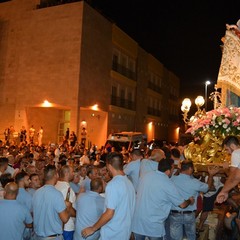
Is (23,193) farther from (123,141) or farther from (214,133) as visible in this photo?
(123,141)

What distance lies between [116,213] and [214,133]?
377cm

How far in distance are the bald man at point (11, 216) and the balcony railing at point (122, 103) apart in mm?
25285

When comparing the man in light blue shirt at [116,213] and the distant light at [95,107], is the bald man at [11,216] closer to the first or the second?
the man in light blue shirt at [116,213]

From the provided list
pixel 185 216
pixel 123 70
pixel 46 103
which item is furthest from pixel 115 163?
pixel 123 70

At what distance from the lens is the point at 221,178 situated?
7.06 m

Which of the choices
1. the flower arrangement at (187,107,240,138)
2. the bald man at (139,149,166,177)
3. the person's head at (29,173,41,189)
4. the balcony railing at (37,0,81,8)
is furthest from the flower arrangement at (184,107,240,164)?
the balcony railing at (37,0,81,8)

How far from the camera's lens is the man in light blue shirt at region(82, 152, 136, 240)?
14.0 ft

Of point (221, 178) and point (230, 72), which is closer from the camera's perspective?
point (221, 178)

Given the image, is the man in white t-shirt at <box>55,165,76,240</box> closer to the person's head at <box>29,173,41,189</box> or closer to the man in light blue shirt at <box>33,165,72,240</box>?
the man in light blue shirt at <box>33,165,72,240</box>

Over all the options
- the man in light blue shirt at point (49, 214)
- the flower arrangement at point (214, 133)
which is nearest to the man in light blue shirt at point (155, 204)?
the man in light blue shirt at point (49, 214)

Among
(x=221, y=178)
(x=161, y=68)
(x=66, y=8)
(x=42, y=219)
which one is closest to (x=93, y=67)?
(x=66, y=8)

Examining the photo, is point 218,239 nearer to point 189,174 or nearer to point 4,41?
point 189,174

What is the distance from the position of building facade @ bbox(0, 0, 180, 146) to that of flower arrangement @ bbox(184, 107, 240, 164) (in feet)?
58.8

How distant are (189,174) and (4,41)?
2674 cm
